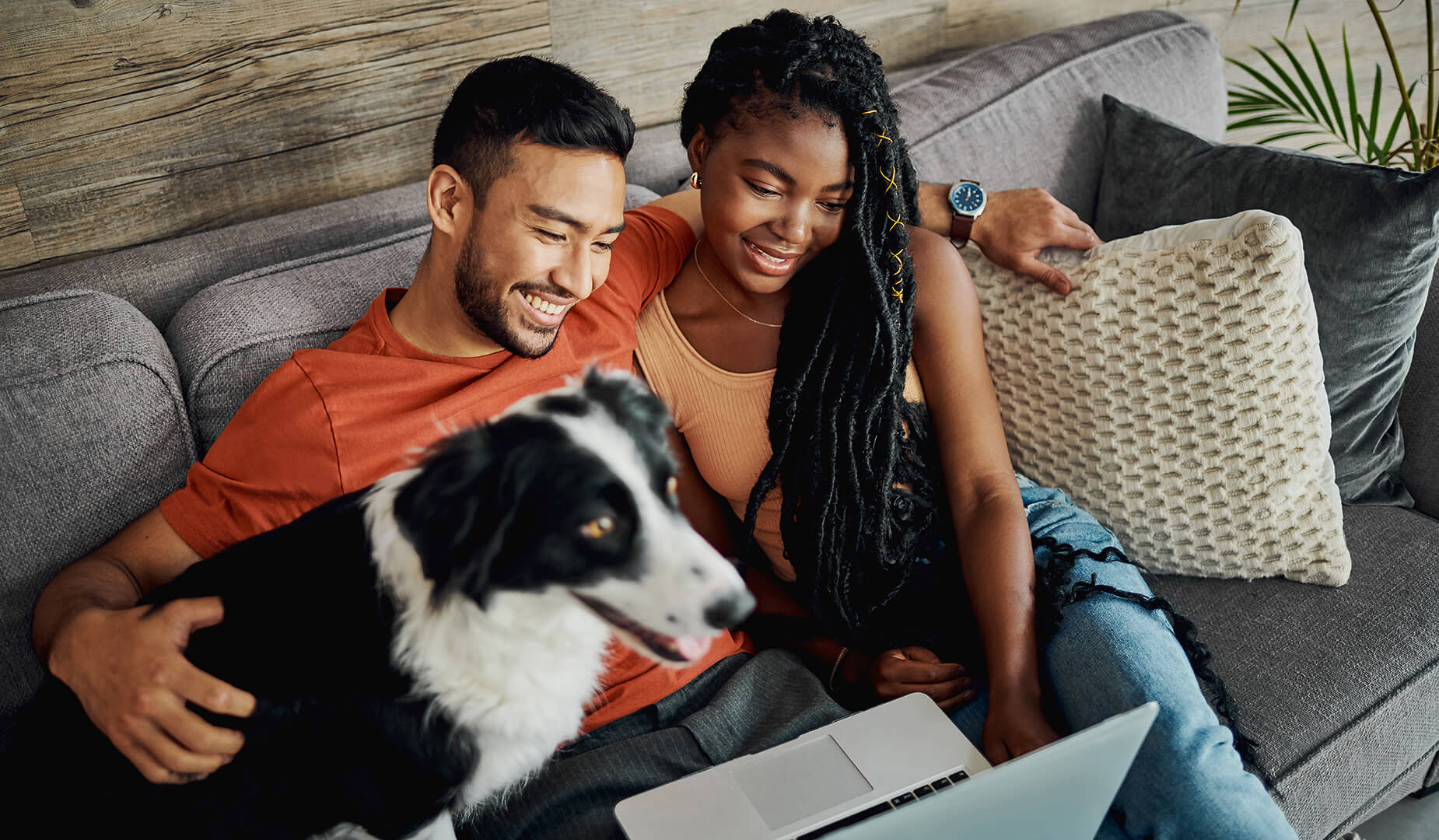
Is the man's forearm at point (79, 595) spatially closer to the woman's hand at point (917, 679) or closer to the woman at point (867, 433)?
the woman at point (867, 433)

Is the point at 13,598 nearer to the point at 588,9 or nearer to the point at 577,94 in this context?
the point at 577,94

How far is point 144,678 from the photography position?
0.81 m

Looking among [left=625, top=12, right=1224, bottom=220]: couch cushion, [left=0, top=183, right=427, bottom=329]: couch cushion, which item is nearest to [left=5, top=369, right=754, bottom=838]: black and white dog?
[left=0, top=183, right=427, bottom=329]: couch cushion

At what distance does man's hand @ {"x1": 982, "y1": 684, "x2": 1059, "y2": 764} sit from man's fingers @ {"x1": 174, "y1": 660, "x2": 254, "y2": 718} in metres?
0.89

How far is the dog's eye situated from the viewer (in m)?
0.69

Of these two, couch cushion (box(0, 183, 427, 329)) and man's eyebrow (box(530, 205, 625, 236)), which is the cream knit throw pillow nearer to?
man's eyebrow (box(530, 205, 625, 236))

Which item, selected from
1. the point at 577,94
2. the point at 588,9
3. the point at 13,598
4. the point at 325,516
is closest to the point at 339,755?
the point at 325,516

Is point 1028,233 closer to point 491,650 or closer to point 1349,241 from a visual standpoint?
point 1349,241

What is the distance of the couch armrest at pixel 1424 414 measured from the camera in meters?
1.78

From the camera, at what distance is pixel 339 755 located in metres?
0.76

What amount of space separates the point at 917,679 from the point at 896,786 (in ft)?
1.07

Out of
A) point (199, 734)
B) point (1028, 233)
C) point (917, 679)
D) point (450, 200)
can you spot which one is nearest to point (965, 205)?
point (1028, 233)

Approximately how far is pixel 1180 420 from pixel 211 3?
1.68 m

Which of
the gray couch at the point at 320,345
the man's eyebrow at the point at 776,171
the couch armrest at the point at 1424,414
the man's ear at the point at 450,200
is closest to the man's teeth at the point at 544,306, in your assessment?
the man's ear at the point at 450,200
